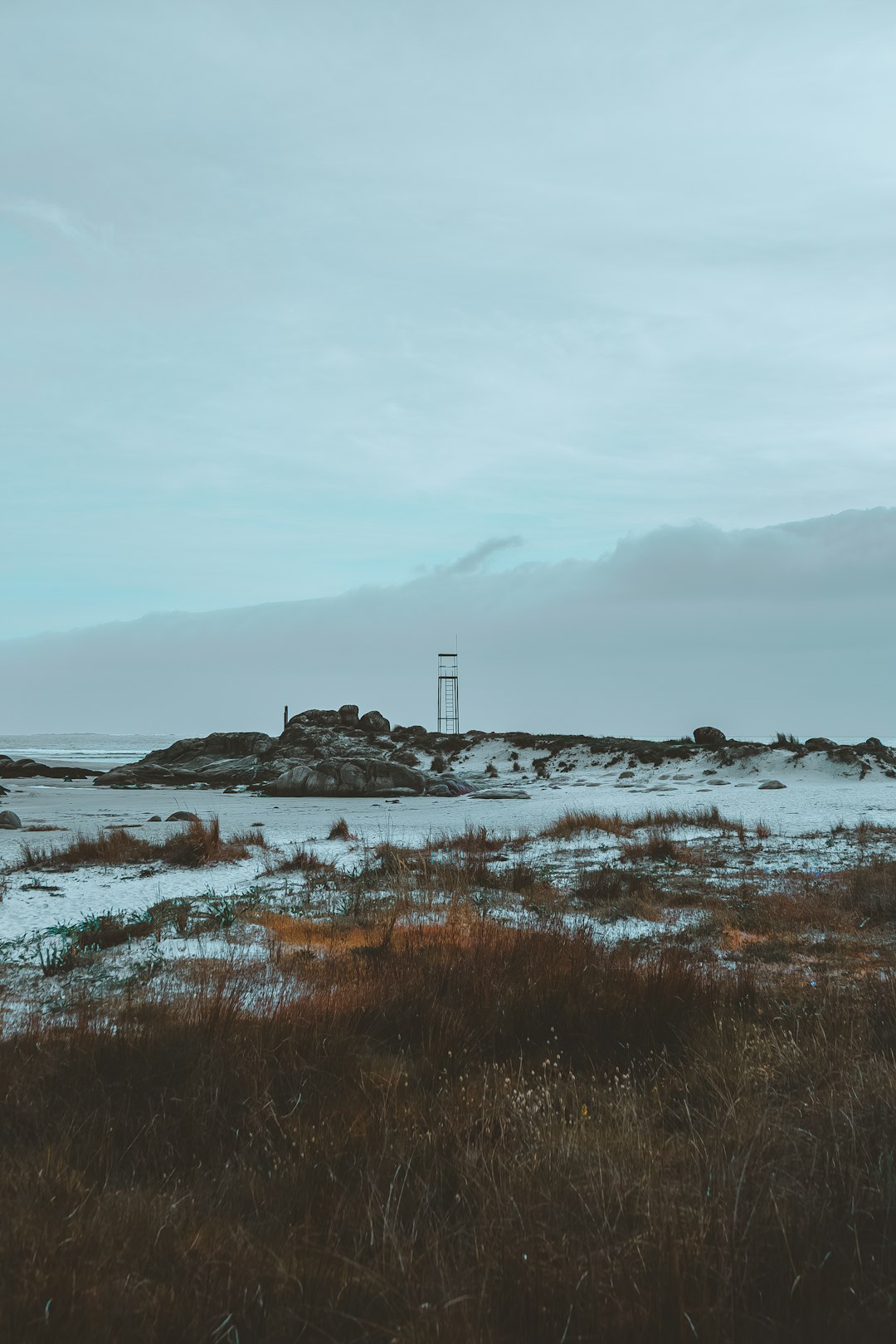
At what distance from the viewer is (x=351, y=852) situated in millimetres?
10992

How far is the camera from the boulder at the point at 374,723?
42.0 metres

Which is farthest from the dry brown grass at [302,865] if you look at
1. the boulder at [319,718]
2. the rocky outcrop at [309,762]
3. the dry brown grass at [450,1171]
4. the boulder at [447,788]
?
the boulder at [319,718]

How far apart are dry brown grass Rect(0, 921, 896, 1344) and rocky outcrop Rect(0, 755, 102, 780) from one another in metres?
35.1

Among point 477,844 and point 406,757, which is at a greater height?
point 406,757

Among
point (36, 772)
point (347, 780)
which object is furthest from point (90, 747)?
point (347, 780)

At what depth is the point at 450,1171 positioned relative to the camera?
253 cm

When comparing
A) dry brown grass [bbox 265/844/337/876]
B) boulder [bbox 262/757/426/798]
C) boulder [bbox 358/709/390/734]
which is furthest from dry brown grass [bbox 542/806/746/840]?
boulder [bbox 358/709/390/734]

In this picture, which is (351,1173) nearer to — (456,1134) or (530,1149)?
(456,1134)

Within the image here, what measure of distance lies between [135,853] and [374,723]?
1282 inches

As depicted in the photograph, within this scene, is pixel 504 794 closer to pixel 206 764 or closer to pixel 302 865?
pixel 302 865

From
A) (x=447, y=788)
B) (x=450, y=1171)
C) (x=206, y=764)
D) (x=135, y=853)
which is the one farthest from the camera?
(x=206, y=764)

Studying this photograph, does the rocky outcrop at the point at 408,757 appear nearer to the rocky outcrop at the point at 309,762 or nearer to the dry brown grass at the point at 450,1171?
the rocky outcrop at the point at 309,762

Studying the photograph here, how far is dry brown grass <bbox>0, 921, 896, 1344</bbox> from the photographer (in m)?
1.89

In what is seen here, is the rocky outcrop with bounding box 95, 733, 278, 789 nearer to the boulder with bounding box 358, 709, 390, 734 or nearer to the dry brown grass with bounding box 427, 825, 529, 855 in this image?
the boulder with bounding box 358, 709, 390, 734
